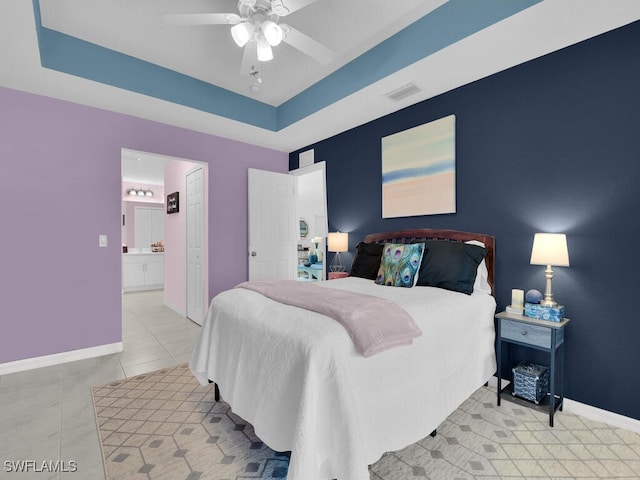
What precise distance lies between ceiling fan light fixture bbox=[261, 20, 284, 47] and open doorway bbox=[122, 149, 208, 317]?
2462mm

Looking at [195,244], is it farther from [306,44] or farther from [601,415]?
[601,415]

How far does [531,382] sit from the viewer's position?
7.54 feet

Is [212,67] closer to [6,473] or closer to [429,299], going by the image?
[429,299]

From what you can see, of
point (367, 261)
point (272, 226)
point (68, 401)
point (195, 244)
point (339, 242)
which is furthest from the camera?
point (272, 226)

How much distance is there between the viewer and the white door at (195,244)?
443 centimetres

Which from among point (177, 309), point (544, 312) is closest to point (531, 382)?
point (544, 312)

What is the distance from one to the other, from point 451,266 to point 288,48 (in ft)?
8.10

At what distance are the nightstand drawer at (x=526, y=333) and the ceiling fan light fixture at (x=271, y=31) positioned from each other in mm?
2598

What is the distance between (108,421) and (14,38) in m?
2.79

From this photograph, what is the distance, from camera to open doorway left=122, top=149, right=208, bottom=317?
14.6 ft

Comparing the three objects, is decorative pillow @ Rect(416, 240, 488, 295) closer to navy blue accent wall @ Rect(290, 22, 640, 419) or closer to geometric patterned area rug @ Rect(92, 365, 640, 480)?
navy blue accent wall @ Rect(290, 22, 640, 419)

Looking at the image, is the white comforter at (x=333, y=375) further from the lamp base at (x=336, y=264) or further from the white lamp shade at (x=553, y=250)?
the lamp base at (x=336, y=264)

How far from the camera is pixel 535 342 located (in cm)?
220

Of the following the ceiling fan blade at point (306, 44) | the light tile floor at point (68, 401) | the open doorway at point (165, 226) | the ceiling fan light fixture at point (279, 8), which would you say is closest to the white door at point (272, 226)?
the open doorway at point (165, 226)
